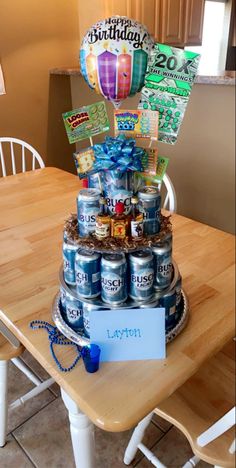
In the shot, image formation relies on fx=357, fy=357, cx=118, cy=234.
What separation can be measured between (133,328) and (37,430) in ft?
2.67

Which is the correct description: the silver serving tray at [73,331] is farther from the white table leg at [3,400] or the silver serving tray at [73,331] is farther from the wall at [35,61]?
the wall at [35,61]

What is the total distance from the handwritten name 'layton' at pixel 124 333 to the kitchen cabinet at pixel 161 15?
2181 millimetres

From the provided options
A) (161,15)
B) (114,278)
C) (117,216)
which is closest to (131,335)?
(114,278)

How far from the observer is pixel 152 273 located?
635mm

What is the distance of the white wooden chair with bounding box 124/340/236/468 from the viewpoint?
0.68 metres

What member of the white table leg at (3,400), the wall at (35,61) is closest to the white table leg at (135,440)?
Result: the white table leg at (3,400)

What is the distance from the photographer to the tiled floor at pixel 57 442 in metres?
1.12

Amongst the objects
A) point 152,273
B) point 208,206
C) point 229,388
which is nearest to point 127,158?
point 152,273

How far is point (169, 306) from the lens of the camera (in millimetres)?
678

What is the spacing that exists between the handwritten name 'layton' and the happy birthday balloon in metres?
0.43

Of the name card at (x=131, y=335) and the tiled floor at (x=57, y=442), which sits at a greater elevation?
the name card at (x=131, y=335)

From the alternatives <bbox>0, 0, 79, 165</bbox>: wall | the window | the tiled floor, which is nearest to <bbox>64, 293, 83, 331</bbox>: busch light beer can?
the tiled floor

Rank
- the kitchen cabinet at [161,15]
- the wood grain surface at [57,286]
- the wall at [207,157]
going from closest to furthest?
the wood grain surface at [57,286], the wall at [207,157], the kitchen cabinet at [161,15]

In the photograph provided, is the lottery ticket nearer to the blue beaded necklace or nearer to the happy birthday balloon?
the happy birthday balloon
